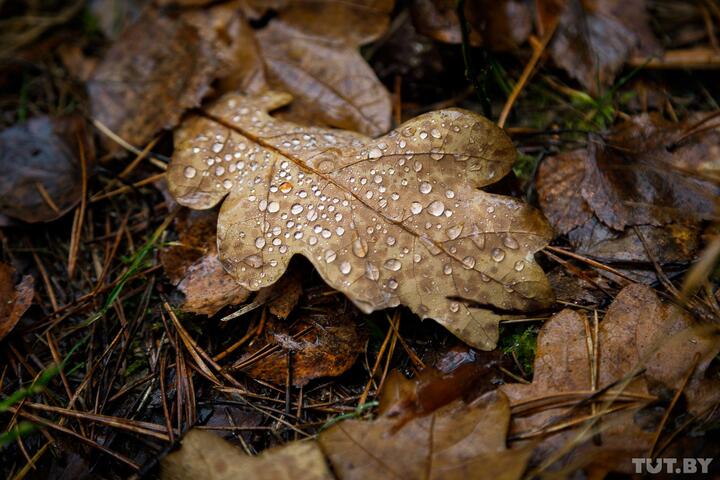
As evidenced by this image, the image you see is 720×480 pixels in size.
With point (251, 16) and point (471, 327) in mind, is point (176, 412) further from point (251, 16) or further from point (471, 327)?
point (251, 16)

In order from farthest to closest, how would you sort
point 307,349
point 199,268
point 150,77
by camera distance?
point 150,77
point 199,268
point 307,349

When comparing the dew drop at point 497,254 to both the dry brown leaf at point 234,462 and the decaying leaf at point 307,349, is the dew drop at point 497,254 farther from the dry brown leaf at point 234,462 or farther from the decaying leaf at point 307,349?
the dry brown leaf at point 234,462

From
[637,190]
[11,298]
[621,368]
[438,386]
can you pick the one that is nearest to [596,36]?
[637,190]

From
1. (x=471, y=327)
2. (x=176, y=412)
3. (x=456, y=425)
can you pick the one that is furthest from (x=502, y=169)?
(x=176, y=412)

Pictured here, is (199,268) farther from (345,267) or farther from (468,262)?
(468,262)

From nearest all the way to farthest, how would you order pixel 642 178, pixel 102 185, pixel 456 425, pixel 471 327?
pixel 456 425 → pixel 471 327 → pixel 642 178 → pixel 102 185

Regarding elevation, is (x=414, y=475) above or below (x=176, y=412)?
above

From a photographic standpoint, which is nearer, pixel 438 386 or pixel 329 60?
pixel 438 386
